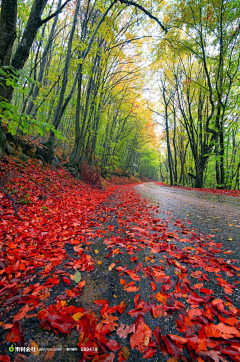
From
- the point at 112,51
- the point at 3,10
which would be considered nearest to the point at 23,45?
the point at 3,10

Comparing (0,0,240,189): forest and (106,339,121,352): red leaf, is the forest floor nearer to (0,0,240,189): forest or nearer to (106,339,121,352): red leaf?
(106,339,121,352): red leaf

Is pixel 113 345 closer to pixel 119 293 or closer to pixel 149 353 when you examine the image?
pixel 149 353

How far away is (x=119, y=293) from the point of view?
1314 millimetres

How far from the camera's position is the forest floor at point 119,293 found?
34.9 inches

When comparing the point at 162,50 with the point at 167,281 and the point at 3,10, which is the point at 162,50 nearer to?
the point at 3,10

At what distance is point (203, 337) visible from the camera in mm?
898

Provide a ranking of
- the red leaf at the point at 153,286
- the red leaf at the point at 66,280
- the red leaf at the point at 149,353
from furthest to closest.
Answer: the red leaf at the point at 66,280, the red leaf at the point at 153,286, the red leaf at the point at 149,353

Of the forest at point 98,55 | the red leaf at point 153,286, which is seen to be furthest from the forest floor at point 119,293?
the forest at point 98,55

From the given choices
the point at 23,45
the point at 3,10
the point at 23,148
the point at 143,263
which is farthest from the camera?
the point at 23,148

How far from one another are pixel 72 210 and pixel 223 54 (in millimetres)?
12722

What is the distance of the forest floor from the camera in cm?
89

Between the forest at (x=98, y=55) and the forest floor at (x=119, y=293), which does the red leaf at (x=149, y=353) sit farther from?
the forest at (x=98, y=55)

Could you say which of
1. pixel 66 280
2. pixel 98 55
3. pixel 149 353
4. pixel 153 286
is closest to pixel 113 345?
pixel 149 353

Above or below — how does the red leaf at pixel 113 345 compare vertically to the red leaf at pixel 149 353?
below
